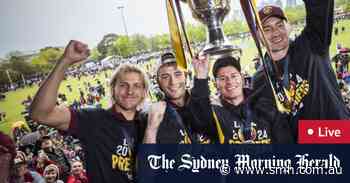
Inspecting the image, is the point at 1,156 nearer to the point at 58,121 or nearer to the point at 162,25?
the point at 58,121

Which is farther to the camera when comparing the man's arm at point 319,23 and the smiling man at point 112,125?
the smiling man at point 112,125

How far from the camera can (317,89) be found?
9.66ft

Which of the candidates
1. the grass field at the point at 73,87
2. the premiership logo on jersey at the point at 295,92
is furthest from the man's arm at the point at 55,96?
the premiership logo on jersey at the point at 295,92

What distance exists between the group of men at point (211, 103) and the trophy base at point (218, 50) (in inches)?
1.5

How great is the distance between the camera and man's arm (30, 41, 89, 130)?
2.88 metres

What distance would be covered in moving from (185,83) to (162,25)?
0.41 meters

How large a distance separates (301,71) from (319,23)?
322mm

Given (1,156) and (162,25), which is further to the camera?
(162,25)

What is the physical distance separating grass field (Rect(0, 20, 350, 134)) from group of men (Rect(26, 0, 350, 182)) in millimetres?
60

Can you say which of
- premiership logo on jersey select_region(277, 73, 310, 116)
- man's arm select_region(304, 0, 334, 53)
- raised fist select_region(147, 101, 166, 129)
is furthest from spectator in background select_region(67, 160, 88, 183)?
man's arm select_region(304, 0, 334, 53)

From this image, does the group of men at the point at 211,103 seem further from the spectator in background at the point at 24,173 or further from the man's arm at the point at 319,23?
the spectator in background at the point at 24,173

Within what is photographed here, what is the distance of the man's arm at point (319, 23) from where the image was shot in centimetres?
289

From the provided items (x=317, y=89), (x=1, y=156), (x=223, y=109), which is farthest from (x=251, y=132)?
(x=1, y=156)

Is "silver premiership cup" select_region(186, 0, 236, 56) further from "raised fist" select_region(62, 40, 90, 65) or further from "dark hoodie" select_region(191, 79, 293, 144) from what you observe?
"raised fist" select_region(62, 40, 90, 65)
